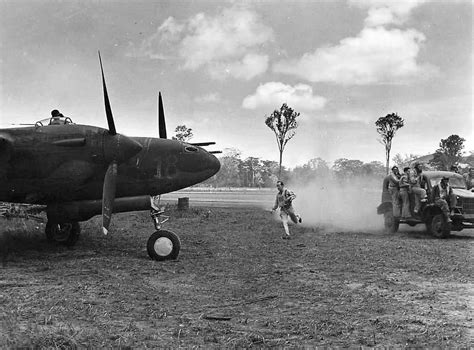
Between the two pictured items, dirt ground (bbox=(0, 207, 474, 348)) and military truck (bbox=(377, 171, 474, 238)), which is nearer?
dirt ground (bbox=(0, 207, 474, 348))

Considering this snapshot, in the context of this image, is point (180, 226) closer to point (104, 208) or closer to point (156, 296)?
point (104, 208)

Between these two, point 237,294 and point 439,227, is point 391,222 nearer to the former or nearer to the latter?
point 439,227

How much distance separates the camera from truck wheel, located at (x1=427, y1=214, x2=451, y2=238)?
13203 mm

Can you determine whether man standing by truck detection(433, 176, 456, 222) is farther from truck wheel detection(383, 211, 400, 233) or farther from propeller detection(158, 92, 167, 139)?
propeller detection(158, 92, 167, 139)

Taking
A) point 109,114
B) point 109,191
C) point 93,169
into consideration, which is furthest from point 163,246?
point 109,114

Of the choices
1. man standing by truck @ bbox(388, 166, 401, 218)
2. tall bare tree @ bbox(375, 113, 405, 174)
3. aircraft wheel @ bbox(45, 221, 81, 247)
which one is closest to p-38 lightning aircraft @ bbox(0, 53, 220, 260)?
aircraft wheel @ bbox(45, 221, 81, 247)

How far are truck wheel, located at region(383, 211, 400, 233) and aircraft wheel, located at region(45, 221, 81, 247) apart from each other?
10108 mm

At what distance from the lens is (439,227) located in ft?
44.2

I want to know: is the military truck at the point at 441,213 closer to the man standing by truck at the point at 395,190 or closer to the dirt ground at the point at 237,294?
the man standing by truck at the point at 395,190

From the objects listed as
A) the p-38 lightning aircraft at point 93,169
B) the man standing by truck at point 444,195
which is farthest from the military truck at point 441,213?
the p-38 lightning aircraft at point 93,169

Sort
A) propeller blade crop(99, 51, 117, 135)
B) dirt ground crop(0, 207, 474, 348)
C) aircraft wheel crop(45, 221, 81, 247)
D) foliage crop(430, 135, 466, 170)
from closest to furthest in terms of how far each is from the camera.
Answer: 1. dirt ground crop(0, 207, 474, 348)
2. propeller blade crop(99, 51, 117, 135)
3. aircraft wheel crop(45, 221, 81, 247)
4. foliage crop(430, 135, 466, 170)

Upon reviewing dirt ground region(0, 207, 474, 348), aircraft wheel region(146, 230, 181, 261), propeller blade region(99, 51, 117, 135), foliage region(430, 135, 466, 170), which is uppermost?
foliage region(430, 135, 466, 170)

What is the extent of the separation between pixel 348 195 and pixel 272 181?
73.6 m

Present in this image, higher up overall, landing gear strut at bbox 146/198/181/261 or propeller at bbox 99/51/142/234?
propeller at bbox 99/51/142/234
